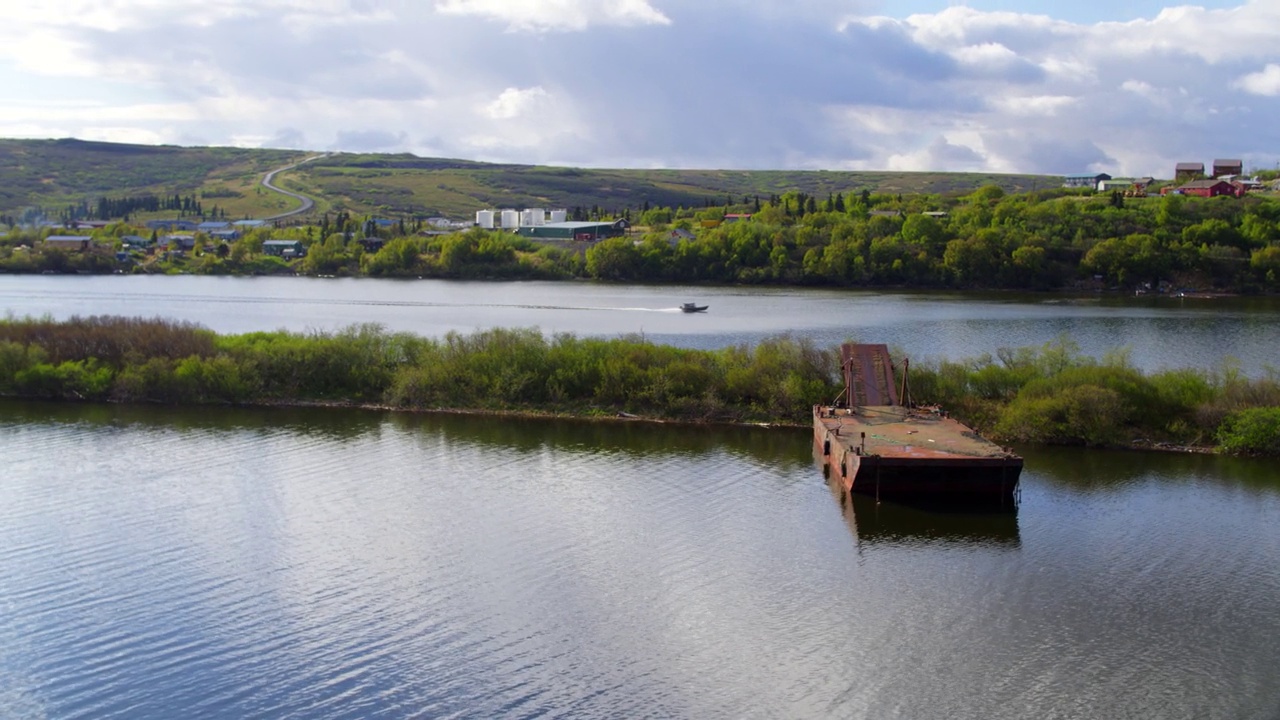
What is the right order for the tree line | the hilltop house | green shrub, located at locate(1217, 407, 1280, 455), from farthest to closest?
the hilltop house, the tree line, green shrub, located at locate(1217, 407, 1280, 455)

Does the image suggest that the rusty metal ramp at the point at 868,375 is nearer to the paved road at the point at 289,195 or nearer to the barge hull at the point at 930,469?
the barge hull at the point at 930,469

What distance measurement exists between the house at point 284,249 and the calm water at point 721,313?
15163 mm

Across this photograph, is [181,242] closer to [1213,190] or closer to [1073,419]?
[1073,419]

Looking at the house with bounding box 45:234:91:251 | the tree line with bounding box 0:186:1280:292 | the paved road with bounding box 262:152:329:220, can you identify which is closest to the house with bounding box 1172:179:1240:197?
the tree line with bounding box 0:186:1280:292

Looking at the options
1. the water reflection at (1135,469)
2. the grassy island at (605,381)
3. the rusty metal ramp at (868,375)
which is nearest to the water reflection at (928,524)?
the water reflection at (1135,469)

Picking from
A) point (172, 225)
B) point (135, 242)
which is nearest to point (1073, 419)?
point (135, 242)

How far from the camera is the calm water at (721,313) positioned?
54.3m

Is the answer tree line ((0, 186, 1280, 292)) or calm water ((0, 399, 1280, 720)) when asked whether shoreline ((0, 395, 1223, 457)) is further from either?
tree line ((0, 186, 1280, 292))

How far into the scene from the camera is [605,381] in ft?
128

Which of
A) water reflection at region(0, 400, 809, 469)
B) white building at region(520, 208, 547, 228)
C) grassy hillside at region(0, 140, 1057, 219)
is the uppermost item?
grassy hillside at region(0, 140, 1057, 219)

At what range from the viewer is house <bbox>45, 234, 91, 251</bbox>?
4326 inches

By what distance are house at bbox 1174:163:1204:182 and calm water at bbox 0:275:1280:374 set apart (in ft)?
186

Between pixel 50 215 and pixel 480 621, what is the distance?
156 metres

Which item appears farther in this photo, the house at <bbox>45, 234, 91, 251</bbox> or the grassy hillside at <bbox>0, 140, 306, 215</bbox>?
the grassy hillside at <bbox>0, 140, 306, 215</bbox>
